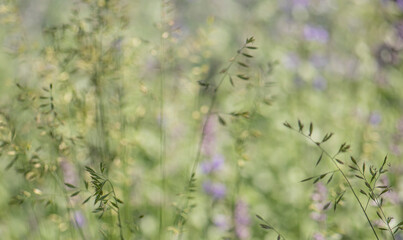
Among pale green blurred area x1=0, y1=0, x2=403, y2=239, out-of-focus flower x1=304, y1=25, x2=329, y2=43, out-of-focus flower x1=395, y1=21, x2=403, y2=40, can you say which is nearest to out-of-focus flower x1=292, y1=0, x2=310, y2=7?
pale green blurred area x1=0, y1=0, x2=403, y2=239

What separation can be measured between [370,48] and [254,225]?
39.0 inches

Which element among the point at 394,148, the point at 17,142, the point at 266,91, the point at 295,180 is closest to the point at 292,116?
the point at 266,91

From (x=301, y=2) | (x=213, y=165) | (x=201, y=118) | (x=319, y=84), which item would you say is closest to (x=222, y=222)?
(x=213, y=165)

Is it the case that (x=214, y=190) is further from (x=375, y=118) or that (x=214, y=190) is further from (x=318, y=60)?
(x=318, y=60)

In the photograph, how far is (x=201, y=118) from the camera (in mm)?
2188

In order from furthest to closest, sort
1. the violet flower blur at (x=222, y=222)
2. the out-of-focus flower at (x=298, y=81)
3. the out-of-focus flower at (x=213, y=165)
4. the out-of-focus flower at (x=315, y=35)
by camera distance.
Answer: the out-of-focus flower at (x=315, y=35) → the out-of-focus flower at (x=298, y=81) → the out-of-focus flower at (x=213, y=165) → the violet flower blur at (x=222, y=222)

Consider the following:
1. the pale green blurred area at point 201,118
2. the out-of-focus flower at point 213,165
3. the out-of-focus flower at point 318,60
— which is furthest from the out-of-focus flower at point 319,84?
the out-of-focus flower at point 213,165

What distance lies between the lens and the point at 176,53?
192 centimetres

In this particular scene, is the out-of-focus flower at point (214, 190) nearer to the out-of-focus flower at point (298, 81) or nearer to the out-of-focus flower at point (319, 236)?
the out-of-focus flower at point (319, 236)

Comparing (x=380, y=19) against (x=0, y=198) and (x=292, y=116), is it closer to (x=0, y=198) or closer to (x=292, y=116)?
(x=292, y=116)

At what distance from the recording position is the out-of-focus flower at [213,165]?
1.97 metres

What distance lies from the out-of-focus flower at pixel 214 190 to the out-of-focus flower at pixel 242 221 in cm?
7

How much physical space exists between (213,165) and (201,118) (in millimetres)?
271

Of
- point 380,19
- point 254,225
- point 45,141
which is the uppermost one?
point 380,19
